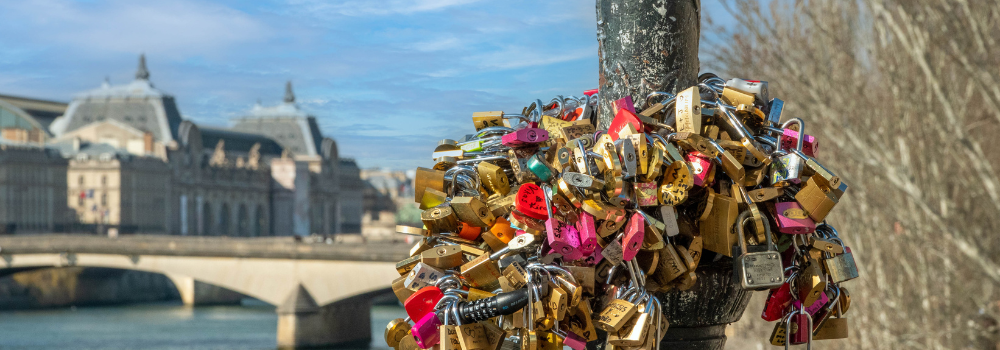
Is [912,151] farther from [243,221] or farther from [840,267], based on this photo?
[243,221]

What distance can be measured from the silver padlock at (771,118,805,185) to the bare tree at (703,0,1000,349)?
19.7 feet

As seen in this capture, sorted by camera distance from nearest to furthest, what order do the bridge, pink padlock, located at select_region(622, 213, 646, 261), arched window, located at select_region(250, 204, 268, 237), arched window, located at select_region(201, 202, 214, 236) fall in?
pink padlock, located at select_region(622, 213, 646, 261), the bridge, arched window, located at select_region(201, 202, 214, 236), arched window, located at select_region(250, 204, 268, 237)

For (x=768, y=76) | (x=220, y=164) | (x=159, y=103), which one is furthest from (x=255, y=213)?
(x=768, y=76)

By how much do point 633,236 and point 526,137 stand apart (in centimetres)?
26

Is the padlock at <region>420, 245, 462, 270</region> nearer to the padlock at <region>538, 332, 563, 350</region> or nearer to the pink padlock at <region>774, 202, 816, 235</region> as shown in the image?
the padlock at <region>538, 332, 563, 350</region>

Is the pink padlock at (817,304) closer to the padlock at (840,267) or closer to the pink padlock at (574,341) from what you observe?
the padlock at (840,267)

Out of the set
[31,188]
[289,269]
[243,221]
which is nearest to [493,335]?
[289,269]

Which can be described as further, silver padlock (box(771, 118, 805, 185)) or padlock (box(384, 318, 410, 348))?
padlock (box(384, 318, 410, 348))

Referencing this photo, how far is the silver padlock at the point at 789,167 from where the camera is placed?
1658 mm

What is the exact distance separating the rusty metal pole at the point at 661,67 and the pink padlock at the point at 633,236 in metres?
0.29

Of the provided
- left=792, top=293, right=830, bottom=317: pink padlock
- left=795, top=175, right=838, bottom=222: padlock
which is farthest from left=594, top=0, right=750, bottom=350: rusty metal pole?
left=795, top=175, right=838, bottom=222: padlock

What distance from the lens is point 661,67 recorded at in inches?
72.0

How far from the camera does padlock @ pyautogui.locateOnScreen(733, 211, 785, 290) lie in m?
1.62

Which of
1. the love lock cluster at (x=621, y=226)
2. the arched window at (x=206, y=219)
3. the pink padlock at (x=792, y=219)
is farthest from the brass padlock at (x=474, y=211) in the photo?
the arched window at (x=206, y=219)
